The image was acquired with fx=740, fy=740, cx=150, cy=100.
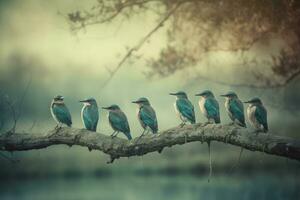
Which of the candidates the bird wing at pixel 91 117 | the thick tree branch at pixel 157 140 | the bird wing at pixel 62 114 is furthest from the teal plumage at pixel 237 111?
the bird wing at pixel 62 114

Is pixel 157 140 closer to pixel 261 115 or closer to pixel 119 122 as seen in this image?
pixel 119 122

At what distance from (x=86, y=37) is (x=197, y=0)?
681mm

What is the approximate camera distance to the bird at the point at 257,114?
12.8 feet

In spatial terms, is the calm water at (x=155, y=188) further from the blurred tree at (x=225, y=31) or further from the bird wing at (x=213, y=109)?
the blurred tree at (x=225, y=31)

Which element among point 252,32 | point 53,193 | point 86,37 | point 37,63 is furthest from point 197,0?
point 53,193

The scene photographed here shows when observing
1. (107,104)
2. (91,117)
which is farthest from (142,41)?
(91,117)

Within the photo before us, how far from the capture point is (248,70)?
4203 millimetres

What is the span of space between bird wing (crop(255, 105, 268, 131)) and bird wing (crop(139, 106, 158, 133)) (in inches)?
22.0

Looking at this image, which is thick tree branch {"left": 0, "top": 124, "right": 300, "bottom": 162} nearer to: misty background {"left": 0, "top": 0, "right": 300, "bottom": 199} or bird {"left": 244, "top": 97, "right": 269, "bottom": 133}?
misty background {"left": 0, "top": 0, "right": 300, "bottom": 199}

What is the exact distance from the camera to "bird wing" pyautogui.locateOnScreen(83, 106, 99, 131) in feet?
13.6

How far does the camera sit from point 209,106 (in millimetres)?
4062

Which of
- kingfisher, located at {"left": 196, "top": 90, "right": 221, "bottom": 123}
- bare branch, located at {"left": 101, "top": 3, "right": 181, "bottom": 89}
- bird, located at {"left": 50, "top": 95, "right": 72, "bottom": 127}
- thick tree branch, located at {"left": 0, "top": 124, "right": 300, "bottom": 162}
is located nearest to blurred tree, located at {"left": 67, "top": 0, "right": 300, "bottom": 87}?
bare branch, located at {"left": 101, "top": 3, "right": 181, "bottom": 89}

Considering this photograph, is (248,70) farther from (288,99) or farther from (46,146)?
(46,146)

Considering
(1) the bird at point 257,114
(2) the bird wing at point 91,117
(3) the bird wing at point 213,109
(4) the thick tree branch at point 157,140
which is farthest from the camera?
(2) the bird wing at point 91,117
